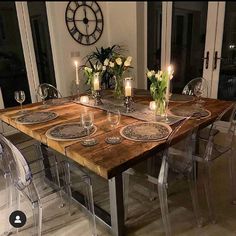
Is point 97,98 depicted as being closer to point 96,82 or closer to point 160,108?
point 96,82

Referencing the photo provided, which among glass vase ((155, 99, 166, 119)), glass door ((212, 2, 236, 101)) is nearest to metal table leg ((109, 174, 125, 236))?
→ glass vase ((155, 99, 166, 119))

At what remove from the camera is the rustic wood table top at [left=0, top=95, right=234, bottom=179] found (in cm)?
112

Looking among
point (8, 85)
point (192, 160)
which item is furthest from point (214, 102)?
point (8, 85)

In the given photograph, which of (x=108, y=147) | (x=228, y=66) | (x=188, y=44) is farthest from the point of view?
(x=228, y=66)

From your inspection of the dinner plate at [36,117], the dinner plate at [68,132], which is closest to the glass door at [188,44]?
the dinner plate at [68,132]

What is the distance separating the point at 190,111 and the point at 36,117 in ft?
3.86

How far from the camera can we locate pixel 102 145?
51.1 inches

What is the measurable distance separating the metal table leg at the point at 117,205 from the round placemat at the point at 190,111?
0.69 m

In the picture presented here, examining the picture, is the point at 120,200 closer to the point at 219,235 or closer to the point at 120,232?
the point at 120,232

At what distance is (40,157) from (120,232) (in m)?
0.91

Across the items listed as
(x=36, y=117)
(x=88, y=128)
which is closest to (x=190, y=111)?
(x=88, y=128)

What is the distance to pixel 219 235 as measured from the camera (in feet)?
5.01

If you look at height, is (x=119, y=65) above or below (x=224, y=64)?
above

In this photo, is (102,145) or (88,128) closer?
(102,145)
